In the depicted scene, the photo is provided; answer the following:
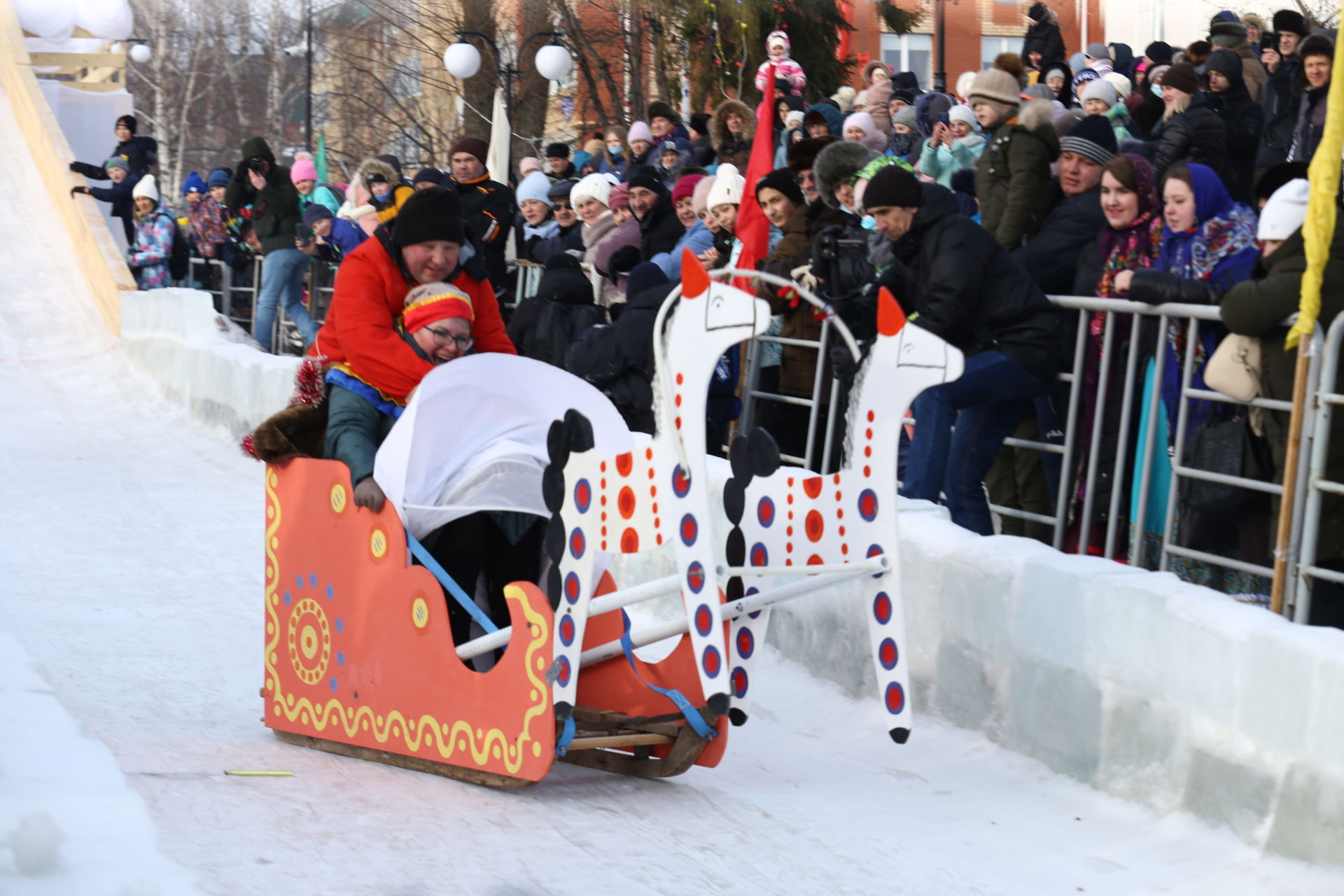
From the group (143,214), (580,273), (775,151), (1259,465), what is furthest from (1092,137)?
(143,214)

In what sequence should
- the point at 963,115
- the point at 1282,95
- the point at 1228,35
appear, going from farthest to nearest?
the point at 1228,35 < the point at 963,115 < the point at 1282,95

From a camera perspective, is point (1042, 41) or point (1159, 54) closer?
point (1159, 54)

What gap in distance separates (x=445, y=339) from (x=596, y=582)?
86 centimetres

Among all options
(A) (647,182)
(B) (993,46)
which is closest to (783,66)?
(A) (647,182)

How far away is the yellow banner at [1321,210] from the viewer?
166 inches

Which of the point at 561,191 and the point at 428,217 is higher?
the point at 561,191

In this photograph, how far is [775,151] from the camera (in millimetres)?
10734

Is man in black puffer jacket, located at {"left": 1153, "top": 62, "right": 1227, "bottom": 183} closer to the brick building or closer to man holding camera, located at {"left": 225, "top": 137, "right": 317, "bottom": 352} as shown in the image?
man holding camera, located at {"left": 225, "top": 137, "right": 317, "bottom": 352}

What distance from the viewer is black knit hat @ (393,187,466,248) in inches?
189

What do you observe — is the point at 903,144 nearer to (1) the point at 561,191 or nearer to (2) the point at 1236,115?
(1) the point at 561,191

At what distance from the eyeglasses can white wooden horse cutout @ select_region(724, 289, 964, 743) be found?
1156 millimetres

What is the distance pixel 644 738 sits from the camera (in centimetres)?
432

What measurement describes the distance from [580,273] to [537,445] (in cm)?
304

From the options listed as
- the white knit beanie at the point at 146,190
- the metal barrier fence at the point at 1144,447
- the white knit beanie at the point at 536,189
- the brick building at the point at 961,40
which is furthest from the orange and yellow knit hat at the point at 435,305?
the brick building at the point at 961,40
